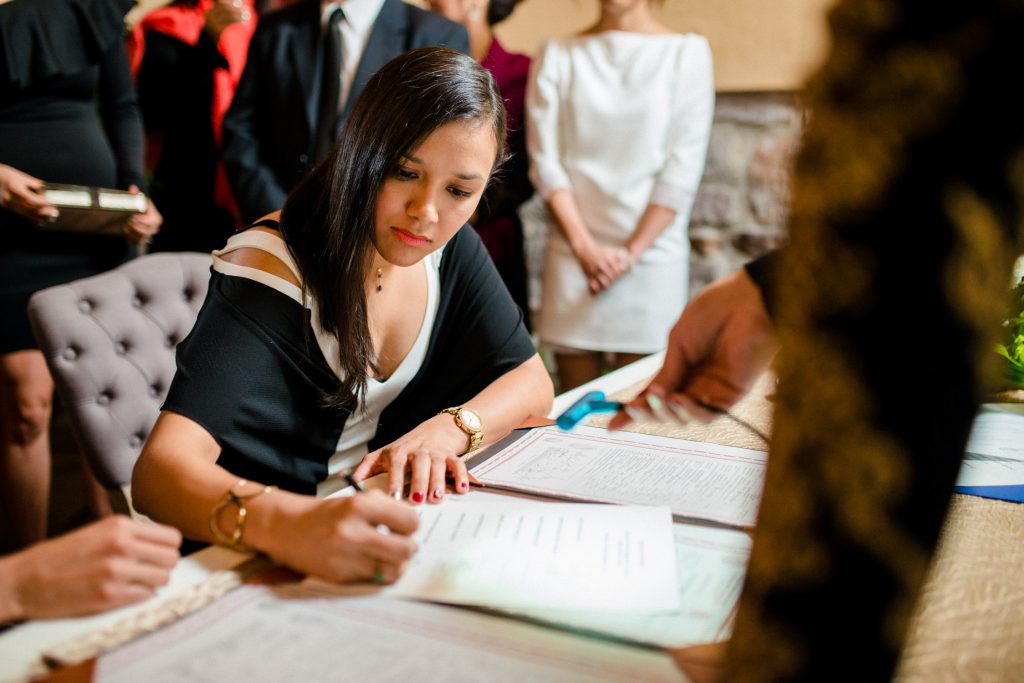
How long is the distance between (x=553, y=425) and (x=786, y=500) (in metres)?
0.79

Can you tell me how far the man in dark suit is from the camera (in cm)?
200

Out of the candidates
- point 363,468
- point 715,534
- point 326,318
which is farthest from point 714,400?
point 326,318

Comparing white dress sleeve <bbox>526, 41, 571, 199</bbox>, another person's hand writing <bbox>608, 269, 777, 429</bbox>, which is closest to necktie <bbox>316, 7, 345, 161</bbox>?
white dress sleeve <bbox>526, 41, 571, 199</bbox>

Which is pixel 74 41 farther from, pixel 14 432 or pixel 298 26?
pixel 14 432

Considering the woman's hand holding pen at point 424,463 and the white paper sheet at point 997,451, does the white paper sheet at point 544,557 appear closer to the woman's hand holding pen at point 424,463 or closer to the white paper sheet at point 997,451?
the woman's hand holding pen at point 424,463

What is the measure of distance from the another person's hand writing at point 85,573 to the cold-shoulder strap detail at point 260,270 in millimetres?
457

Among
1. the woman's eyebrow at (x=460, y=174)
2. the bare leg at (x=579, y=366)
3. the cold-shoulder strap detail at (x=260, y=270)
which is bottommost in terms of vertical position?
the bare leg at (x=579, y=366)

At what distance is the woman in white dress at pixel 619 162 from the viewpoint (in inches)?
89.7

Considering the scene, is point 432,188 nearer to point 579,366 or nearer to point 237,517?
point 237,517

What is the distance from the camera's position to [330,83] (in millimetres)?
2002

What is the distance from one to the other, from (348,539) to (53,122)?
164cm

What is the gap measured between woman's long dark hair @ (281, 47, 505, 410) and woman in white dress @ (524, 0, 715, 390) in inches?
46.8

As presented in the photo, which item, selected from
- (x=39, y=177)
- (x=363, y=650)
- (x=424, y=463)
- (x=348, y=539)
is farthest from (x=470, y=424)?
(x=39, y=177)

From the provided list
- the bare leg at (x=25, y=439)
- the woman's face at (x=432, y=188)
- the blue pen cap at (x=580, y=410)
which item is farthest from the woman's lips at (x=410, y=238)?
the bare leg at (x=25, y=439)
